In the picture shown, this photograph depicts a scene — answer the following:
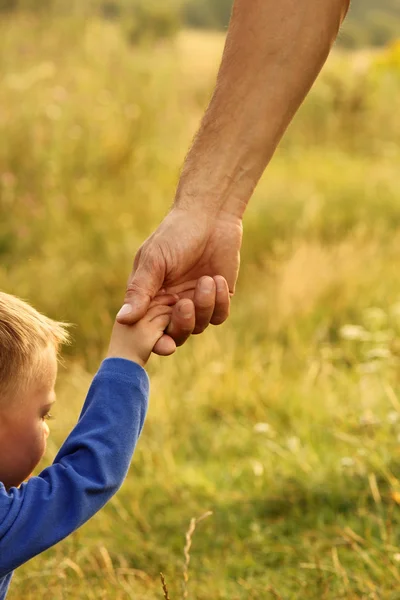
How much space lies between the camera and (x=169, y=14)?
18375 millimetres

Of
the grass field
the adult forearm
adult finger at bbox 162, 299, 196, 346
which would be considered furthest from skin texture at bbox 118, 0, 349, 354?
the grass field

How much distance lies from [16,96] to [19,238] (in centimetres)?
151

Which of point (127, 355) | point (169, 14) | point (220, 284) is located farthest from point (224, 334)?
point (169, 14)

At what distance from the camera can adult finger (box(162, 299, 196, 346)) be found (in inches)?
68.9

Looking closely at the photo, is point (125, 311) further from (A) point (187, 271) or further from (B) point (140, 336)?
(A) point (187, 271)

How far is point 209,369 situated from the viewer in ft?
13.4

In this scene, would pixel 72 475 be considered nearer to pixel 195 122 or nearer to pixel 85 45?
pixel 85 45

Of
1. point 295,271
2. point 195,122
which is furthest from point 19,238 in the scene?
point 195,122

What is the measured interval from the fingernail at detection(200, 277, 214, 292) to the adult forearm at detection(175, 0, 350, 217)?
24cm

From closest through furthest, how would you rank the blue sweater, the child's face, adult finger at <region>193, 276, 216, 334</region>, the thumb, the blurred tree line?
the blue sweater
the child's face
the thumb
adult finger at <region>193, 276, 216, 334</region>
the blurred tree line

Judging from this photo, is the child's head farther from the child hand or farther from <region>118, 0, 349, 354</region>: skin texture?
<region>118, 0, 349, 354</region>: skin texture

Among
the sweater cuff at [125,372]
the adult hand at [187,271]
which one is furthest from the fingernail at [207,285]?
the sweater cuff at [125,372]

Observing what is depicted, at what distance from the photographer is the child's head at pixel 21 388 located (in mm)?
1564

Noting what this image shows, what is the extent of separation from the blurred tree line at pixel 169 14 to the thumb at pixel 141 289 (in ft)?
3.03
